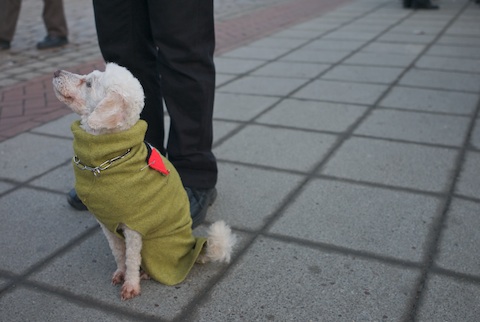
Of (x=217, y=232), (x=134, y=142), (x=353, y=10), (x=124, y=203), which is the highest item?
(x=134, y=142)

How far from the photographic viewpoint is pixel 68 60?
20.0 feet

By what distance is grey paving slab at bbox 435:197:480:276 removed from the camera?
2362 mm

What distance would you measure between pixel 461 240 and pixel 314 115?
1901 millimetres

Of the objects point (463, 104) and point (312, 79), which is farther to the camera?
point (312, 79)

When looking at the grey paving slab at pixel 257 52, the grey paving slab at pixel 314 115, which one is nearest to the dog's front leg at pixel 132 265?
the grey paving slab at pixel 314 115

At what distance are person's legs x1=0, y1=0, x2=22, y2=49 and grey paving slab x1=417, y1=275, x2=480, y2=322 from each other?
589cm

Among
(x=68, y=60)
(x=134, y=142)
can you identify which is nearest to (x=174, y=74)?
(x=134, y=142)

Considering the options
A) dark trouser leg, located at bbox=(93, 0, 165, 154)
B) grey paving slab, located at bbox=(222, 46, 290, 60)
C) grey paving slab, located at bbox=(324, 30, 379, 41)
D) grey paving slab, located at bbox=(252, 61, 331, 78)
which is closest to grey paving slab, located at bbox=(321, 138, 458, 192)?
dark trouser leg, located at bbox=(93, 0, 165, 154)

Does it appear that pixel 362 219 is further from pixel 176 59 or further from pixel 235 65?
pixel 235 65

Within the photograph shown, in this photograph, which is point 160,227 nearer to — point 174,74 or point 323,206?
point 174,74

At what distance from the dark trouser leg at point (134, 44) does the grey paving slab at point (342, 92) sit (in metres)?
1.98

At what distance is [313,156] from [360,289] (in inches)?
55.1

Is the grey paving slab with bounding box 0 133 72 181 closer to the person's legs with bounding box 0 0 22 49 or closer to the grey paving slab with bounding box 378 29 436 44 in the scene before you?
the person's legs with bounding box 0 0 22 49

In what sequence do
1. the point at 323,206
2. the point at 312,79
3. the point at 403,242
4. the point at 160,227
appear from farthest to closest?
the point at 312,79 < the point at 323,206 < the point at 403,242 < the point at 160,227
